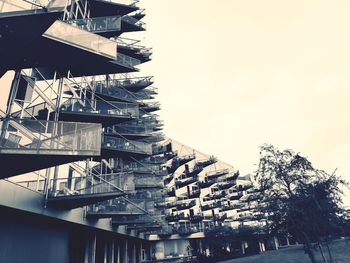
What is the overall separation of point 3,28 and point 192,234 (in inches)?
1653

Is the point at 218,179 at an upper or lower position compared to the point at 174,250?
upper

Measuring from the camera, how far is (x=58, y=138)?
32.2 feet

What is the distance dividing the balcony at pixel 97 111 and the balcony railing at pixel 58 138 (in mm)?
7179

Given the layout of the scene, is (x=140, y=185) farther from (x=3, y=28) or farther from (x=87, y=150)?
(x=3, y=28)

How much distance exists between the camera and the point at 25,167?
10.1 m

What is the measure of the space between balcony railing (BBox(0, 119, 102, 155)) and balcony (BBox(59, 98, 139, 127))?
7.18m

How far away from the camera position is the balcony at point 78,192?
45.9 ft

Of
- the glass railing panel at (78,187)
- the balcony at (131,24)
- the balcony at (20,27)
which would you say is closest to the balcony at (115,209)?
the glass railing panel at (78,187)

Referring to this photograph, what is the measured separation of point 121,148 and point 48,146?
12.1m

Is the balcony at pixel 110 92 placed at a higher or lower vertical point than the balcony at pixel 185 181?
higher

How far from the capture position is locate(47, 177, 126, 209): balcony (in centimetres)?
1398

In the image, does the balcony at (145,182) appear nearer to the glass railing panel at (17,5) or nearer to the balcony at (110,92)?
the balcony at (110,92)

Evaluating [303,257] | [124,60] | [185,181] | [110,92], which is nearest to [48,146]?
[124,60]

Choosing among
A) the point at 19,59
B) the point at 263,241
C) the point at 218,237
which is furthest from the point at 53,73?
the point at 263,241
